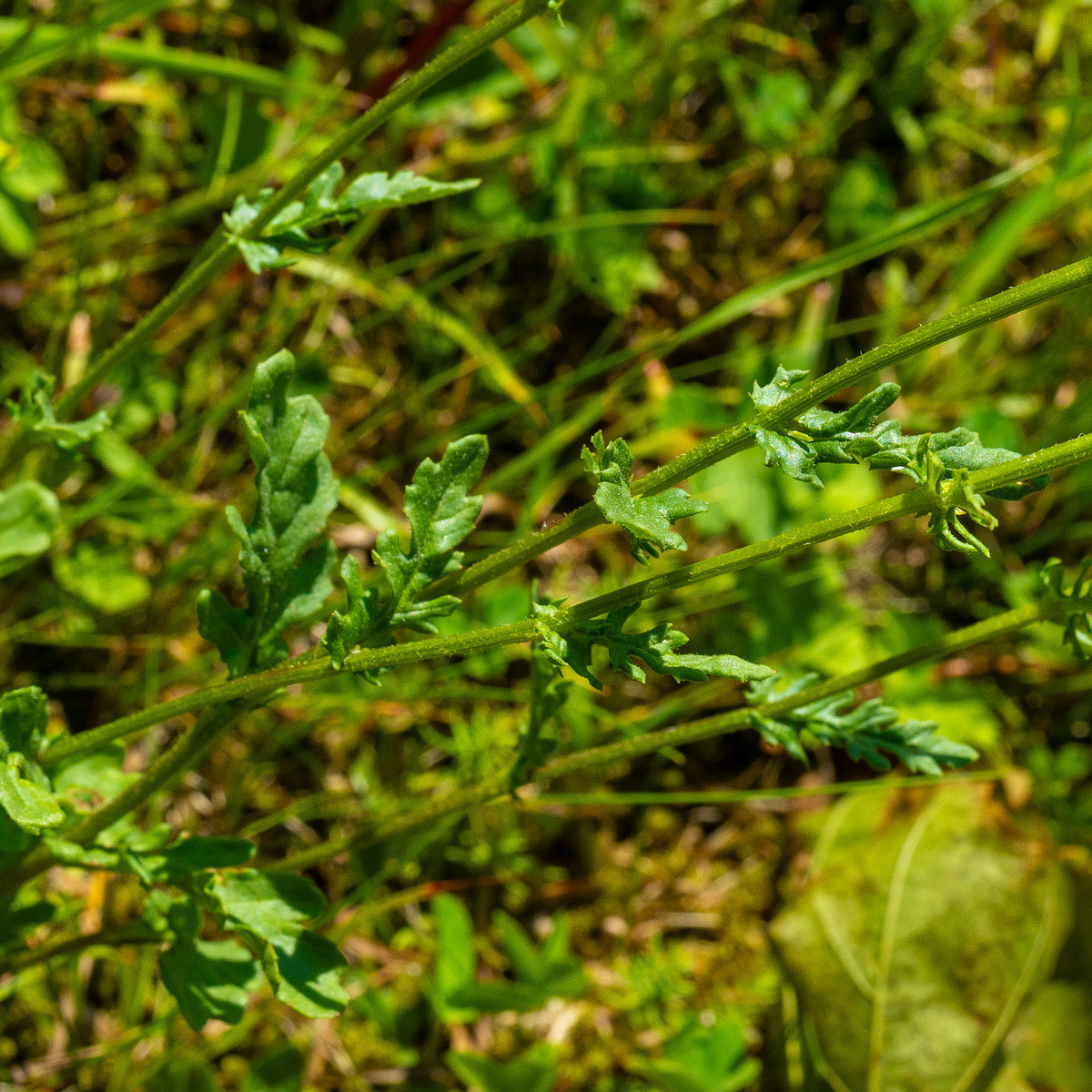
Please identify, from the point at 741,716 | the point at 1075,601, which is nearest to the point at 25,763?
the point at 741,716

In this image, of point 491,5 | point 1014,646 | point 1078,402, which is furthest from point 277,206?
point 1014,646

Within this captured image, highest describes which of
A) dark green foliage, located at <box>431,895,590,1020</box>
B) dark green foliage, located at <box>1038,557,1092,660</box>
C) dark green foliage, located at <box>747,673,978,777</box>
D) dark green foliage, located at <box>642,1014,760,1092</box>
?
dark green foliage, located at <box>1038,557,1092,660</box>

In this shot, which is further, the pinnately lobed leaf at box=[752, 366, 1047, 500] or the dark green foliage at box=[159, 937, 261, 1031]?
the dark green foliage at box=[159, 937, 261, 1031]

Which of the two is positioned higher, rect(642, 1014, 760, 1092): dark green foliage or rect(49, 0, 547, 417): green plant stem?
rect(49, 0, 547, 417): green plant stem

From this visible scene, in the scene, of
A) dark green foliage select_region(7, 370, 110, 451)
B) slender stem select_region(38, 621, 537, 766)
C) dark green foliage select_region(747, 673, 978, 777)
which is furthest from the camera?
dark green foliage select_region(7, 370, 110, 451)

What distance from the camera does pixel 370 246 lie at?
11.1 feet

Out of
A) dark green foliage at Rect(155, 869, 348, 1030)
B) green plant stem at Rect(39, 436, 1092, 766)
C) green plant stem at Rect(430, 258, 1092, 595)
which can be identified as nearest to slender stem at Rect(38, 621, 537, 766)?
green plant stem at Rect(39, 436, 1092, 766)

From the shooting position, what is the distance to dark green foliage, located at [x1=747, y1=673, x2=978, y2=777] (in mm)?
1699

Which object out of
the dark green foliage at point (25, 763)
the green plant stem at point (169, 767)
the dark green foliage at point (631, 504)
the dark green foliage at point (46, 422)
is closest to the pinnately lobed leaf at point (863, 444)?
the dark green foliage at point (631, 504)

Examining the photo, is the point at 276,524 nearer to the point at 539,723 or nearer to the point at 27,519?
the point at 539,723

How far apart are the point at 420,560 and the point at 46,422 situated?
2.72ft

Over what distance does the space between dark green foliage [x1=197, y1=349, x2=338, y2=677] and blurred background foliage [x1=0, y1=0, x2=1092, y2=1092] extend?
2.95ft

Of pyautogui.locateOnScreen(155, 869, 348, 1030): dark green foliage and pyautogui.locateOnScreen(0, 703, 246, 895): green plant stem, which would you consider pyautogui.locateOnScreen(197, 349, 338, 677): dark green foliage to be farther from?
pyautogui.locateOnScreen(155, 869, 348, 1030): dark green foliage

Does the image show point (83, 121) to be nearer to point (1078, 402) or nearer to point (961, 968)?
point (1078, 402)
